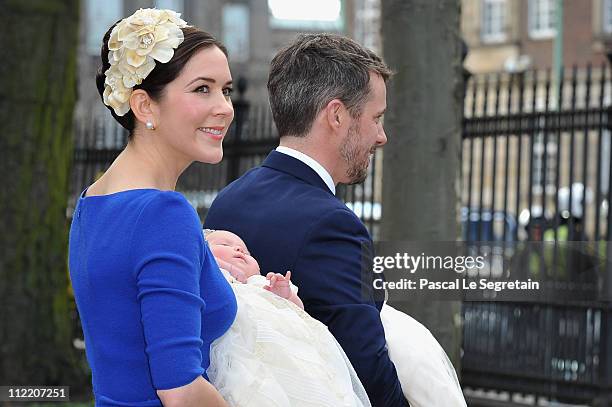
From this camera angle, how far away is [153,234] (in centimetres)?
220

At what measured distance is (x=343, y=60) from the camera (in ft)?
9.58

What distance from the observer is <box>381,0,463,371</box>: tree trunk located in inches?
225

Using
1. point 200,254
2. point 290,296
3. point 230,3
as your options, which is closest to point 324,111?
point 290,296

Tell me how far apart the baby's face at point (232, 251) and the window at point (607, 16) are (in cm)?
3422

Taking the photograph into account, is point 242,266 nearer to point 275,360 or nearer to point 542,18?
point 275,360

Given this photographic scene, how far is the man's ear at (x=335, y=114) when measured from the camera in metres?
2.91

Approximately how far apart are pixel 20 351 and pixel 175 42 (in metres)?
6.26

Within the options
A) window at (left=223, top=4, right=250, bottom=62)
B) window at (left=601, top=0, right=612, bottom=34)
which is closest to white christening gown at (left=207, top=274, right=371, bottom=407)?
window at (left=601, top=0, right=612, bottom=34)

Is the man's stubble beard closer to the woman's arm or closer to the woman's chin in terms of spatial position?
the woman's chin

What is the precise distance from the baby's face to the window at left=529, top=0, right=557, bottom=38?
35.3m

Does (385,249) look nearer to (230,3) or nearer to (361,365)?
(361,365)

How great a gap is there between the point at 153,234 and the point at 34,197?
6.44m

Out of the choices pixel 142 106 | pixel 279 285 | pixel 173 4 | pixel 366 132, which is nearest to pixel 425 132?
pixel 366 132

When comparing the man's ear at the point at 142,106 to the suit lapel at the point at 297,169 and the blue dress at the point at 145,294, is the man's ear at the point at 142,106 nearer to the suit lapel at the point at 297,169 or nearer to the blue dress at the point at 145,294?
the blue dress at the point at 145,294
